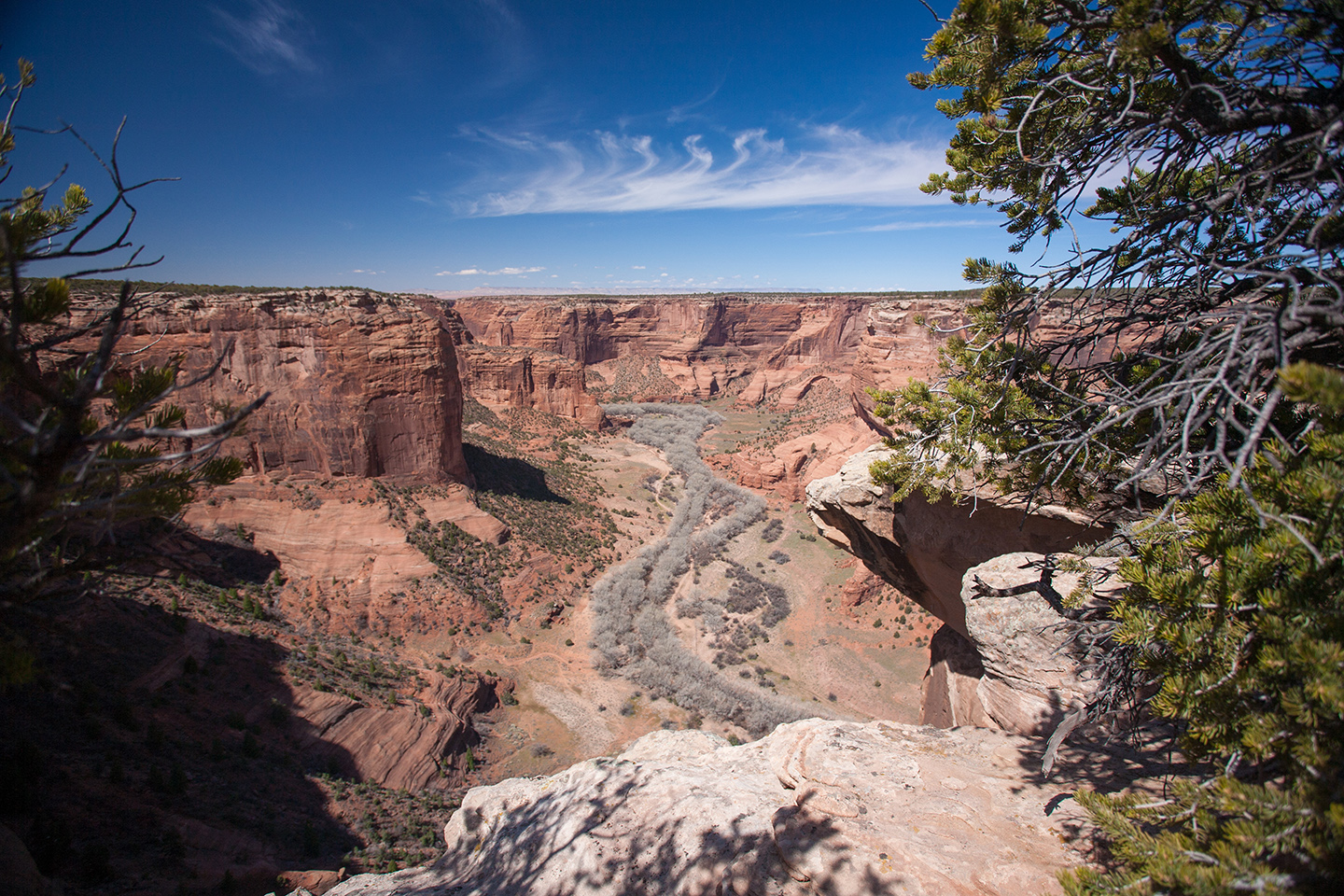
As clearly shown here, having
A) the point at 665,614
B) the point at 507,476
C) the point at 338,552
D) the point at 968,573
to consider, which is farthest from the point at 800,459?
the point at 968,573

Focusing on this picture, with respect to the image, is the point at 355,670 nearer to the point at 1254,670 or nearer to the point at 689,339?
the point at 1254,670

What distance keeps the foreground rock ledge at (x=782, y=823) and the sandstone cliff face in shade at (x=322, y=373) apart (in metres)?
18.5

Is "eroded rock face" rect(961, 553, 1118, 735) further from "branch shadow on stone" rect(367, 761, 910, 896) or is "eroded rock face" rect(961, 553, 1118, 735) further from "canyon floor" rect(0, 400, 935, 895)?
"canyon floor" rect(0, 400, 935, 895)

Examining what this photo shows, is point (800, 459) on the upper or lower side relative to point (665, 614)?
upper

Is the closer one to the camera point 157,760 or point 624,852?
point 624,852

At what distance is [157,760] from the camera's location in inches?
372

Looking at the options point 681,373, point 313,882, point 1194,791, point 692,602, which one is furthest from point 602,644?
point 681,373

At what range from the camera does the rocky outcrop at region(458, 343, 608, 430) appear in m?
46.7

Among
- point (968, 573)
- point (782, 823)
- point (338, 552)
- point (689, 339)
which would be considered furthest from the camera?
point (689, 339)

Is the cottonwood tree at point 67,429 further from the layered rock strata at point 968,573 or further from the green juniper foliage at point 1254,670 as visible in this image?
the layered rock strata at point 968,573

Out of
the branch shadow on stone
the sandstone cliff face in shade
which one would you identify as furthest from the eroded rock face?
the sandstone cliff face in shade

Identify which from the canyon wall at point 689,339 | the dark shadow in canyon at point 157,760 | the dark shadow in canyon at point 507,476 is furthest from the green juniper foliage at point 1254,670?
the canyon wall at point 689,339

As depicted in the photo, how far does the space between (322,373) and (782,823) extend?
23556 millimetres

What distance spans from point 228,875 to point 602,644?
1423cm
